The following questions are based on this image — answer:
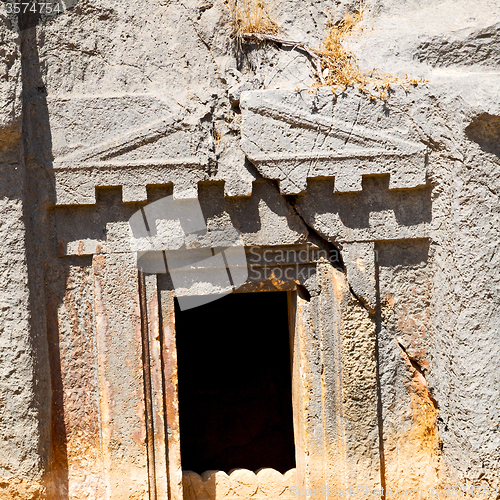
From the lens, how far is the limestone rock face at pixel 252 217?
3125 mm

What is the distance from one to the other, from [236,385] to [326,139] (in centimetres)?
377

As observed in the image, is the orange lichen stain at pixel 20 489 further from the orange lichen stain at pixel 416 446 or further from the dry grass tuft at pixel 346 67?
the dry grass tuft at pixel 346 67

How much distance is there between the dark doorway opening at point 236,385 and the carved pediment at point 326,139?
309 cm

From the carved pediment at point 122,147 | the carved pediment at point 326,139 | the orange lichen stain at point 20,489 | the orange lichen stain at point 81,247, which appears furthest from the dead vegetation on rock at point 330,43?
the orange lichen stain at point 20,489

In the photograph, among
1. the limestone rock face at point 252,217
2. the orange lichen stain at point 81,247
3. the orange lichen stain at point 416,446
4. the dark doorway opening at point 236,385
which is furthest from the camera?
the dark doorway opening at point 236,385

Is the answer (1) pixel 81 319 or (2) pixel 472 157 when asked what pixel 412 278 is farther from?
(1) pixel 81 319

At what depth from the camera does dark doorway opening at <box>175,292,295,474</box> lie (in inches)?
235

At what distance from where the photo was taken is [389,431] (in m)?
3.52

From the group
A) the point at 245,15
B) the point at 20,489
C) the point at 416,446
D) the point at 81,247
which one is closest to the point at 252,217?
the point at 81,247

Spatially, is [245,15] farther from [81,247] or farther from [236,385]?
[236,385]

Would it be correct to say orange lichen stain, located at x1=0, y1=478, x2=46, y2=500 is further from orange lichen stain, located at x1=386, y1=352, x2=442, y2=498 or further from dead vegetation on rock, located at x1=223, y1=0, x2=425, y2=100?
dead vegetation on rock, located at x1=223, y1=0, x2=425, y2=100

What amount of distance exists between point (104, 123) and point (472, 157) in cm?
208

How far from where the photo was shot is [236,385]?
6.23m

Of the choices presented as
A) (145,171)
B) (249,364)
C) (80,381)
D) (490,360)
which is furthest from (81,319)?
(249,364)
